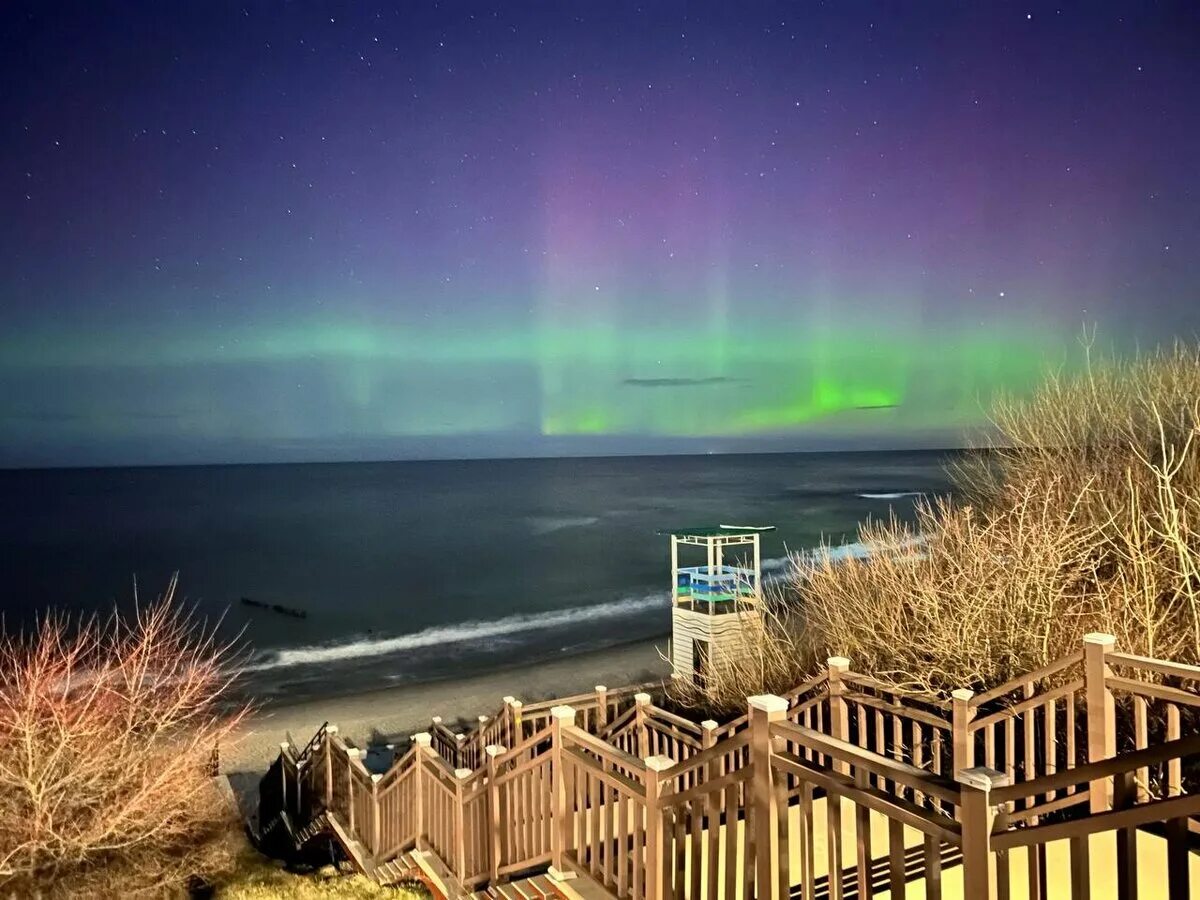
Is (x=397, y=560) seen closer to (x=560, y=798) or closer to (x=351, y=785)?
(x=351, y=785)

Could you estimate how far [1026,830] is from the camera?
2496 mm

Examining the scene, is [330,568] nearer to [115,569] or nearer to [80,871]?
[115,569]

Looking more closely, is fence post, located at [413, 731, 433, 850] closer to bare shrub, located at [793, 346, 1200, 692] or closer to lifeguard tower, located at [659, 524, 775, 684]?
bare shrub, located at [793, 346, 1200, 692]

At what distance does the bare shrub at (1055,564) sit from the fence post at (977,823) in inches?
273

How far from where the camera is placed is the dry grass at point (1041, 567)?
9.22 meters

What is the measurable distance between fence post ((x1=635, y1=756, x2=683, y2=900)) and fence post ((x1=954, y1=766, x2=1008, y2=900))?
1.84 metres

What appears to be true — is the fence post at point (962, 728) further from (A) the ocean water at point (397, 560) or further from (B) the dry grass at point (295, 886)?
(A) the ocean water at point (397, 560)

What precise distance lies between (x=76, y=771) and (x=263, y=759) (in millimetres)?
8232

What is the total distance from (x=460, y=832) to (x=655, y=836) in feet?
9.04

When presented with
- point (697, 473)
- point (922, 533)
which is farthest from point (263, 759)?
point (697, 473)

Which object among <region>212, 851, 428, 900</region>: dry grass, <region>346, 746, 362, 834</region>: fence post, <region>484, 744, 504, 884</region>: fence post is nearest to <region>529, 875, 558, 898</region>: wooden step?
<region>484, 744, 504, 884</region>: fence post

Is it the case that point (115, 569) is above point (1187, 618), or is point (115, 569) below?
below

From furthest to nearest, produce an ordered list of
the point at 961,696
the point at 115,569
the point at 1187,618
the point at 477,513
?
the point at 477,513, the point at 115,569, the point at 1187,618, the point at 961,696

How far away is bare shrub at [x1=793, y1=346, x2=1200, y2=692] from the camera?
30.2 ft
